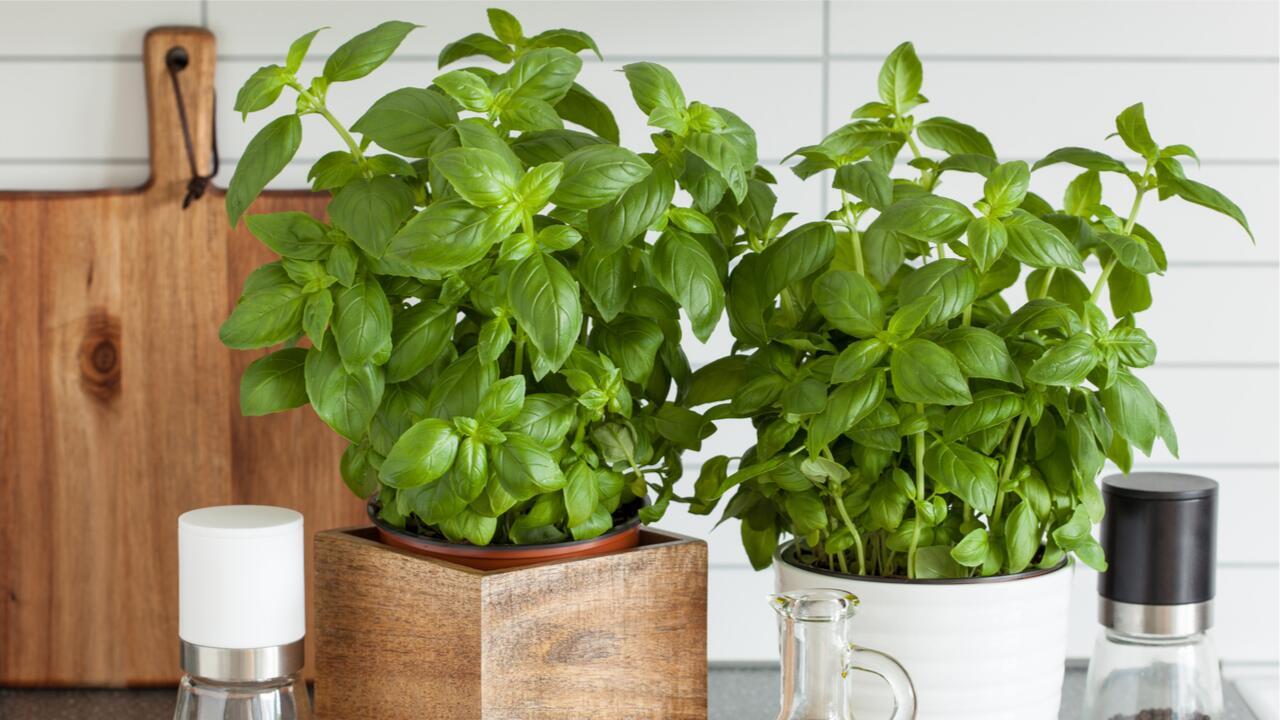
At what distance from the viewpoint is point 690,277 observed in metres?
0.67

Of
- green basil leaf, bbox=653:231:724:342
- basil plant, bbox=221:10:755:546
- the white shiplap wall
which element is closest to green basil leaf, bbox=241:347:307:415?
basil plant, bbox=221:10:755:546

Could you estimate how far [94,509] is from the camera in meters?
1.11

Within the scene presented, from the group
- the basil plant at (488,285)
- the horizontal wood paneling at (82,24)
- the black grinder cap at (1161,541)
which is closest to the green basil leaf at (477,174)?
the basil plant at (488,285)

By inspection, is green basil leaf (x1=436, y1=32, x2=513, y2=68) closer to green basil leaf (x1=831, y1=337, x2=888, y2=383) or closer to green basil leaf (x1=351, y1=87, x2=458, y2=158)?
green basil leaf (x1=351, y1=87, x2=458, y2=158)

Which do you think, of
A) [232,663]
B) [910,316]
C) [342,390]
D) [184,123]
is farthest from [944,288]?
[184,123]

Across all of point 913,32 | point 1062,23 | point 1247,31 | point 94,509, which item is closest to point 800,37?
point 913,32

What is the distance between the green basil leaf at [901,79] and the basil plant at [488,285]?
15 cm

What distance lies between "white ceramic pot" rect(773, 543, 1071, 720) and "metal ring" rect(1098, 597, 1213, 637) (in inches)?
5.5

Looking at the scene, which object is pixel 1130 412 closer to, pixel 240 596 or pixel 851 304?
pixel 851 304

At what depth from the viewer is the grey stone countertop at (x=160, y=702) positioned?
3.50 ft

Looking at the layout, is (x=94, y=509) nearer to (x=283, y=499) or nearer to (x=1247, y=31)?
(x=283, y=499)

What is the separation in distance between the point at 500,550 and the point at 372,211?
0.67ft

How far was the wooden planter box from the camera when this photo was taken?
2.30ft

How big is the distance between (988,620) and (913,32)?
0.59 meters
